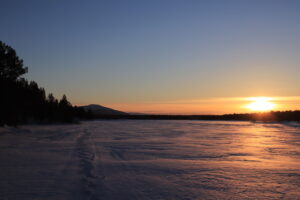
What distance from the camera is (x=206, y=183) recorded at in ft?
22.3

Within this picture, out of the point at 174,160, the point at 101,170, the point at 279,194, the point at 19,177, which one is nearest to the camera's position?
the point at 279,194

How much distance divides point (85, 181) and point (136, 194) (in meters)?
1.54

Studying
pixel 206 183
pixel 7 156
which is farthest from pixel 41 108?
pixel 206 183

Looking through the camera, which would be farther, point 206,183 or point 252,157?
point 252,157

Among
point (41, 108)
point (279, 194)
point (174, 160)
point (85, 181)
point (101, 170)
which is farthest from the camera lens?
point (41, 108)

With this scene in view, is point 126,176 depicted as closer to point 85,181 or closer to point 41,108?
point 85,181

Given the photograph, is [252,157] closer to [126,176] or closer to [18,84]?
[126,176]

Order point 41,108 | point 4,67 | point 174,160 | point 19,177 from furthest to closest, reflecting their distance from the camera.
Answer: point 41,108 < point 4,67 < point 174,160 < point 19,177

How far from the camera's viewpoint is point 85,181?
6.72 meters

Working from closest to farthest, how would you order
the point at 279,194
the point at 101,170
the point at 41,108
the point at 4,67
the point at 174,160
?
the point at 279,194
the point at 101,170
the point at 174,160
the point at 4,67
the point at 41,108

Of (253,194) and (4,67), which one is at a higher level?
(4,67)

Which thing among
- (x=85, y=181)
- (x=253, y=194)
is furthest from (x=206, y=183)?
(x=85, y=181)

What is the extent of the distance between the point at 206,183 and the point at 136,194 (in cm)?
190

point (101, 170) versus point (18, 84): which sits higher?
point (18, 84)
